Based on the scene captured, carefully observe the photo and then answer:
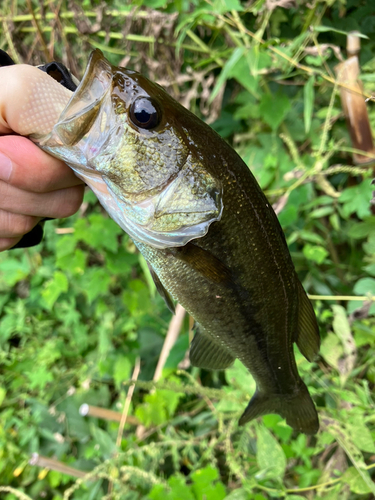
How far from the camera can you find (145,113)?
22.8 inches

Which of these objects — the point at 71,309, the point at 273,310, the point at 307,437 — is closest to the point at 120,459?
the point at 307,437

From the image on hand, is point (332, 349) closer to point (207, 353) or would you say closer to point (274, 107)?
point (207, 353)

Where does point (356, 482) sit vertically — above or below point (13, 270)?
above

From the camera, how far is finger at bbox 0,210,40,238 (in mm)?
742

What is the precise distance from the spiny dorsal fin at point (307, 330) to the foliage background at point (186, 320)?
0.34 meters

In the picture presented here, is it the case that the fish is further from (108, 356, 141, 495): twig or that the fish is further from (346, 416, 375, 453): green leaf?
(108, 356, 141, 495): twig

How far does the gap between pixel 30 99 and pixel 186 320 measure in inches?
44.7

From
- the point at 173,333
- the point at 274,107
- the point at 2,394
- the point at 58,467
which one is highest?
the point at 274,107

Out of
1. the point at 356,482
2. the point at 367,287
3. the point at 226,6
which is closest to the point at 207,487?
the point at 356,482

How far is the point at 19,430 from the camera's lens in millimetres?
1802

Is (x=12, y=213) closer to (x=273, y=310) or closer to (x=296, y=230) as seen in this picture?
(x=273, y=310)

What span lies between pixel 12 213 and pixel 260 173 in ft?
3.05

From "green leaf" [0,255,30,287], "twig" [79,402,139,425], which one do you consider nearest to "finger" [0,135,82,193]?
"twig" [79,402,139,425]

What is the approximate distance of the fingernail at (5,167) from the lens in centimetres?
64
